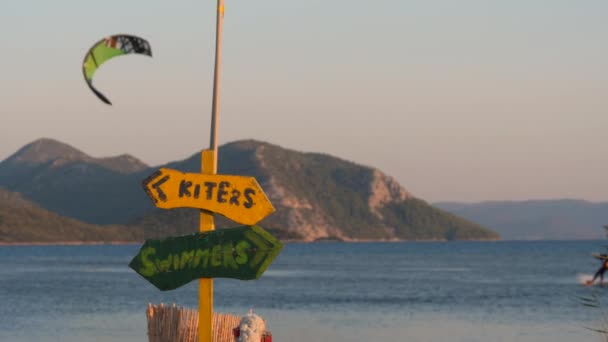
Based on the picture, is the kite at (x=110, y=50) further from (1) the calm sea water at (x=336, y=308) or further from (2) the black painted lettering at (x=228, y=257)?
(1) the calm sea water at (x=336, y=308)

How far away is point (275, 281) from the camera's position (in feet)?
355

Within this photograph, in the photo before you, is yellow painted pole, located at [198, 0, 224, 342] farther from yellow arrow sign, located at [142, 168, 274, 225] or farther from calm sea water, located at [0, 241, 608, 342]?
calm sea water, located at [0, 241, 608, 342]

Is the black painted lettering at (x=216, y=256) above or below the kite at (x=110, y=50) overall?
below

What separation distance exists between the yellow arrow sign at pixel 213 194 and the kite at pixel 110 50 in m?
1.91

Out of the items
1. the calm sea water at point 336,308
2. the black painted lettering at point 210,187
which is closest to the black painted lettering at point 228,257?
the black painted lettering at point 210,187

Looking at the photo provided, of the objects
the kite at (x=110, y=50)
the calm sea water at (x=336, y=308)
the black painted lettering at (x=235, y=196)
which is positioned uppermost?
the kite at (x=110, y=50)

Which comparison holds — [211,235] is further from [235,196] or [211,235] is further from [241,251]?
[235,196]

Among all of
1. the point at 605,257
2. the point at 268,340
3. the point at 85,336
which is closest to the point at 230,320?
the point at 268,340

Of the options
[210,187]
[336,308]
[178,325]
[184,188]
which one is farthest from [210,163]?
[336,308]

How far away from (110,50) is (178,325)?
559cm

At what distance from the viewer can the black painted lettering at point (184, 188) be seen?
1772 cm

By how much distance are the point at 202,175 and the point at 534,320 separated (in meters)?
46.0

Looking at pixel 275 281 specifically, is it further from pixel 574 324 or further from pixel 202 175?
pixel 202 175

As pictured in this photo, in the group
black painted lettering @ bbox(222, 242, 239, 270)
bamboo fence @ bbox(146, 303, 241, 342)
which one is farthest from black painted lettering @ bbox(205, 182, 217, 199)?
bamboo fence @ bbox(146, 303, 241, 342)
